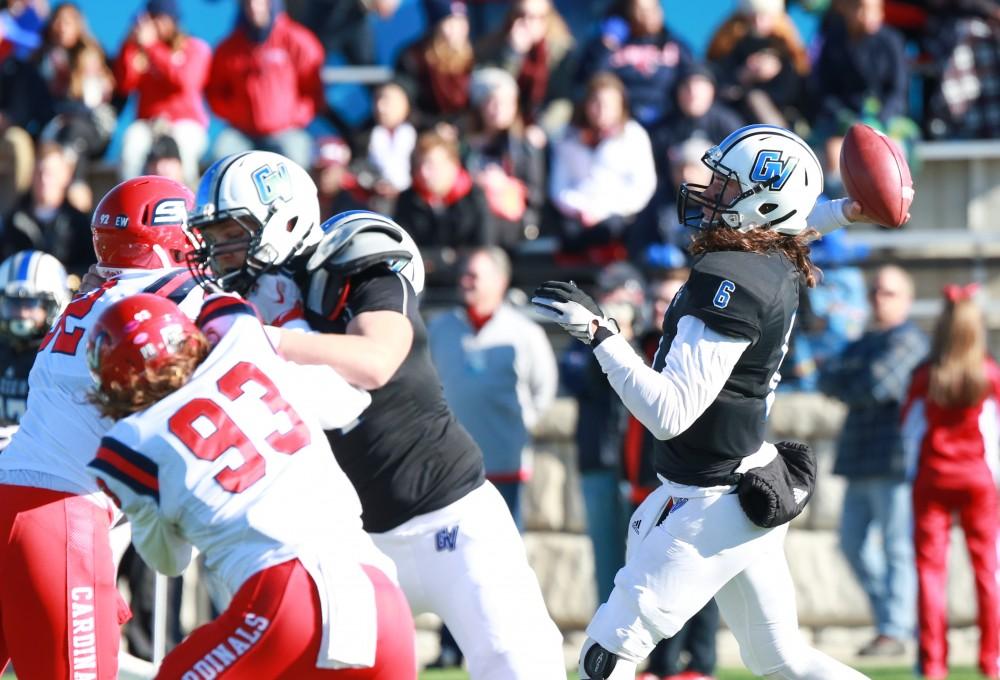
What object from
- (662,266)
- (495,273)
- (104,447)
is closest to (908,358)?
(662,266)

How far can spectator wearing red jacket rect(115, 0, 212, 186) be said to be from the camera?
10.0 meters

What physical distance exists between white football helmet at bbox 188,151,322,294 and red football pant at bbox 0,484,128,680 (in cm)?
73

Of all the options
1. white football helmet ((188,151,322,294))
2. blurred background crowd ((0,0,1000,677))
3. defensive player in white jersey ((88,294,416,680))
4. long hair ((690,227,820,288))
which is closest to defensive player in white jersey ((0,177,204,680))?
white football helmet ((188,151,322,294))

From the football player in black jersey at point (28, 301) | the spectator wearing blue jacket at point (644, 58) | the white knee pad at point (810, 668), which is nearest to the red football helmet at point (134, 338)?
the white knee pad at point (810, 668)

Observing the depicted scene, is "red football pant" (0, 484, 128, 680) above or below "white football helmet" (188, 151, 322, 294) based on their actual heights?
below

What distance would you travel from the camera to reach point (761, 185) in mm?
4492

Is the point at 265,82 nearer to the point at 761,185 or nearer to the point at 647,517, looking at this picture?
the point at 761,185

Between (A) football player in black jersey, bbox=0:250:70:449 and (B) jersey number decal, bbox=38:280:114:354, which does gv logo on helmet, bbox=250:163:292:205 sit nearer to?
(B) jersey number decal, bbox=38:280:114:354

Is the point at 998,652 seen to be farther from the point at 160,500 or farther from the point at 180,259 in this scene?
the point at 160,500

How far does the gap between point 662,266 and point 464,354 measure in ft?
3.46

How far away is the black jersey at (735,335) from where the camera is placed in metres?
4.27

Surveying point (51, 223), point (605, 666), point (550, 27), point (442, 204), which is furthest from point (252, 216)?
point (550, 27)

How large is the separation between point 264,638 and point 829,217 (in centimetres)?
224

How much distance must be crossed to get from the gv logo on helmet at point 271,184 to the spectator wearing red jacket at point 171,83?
5.87 metres
